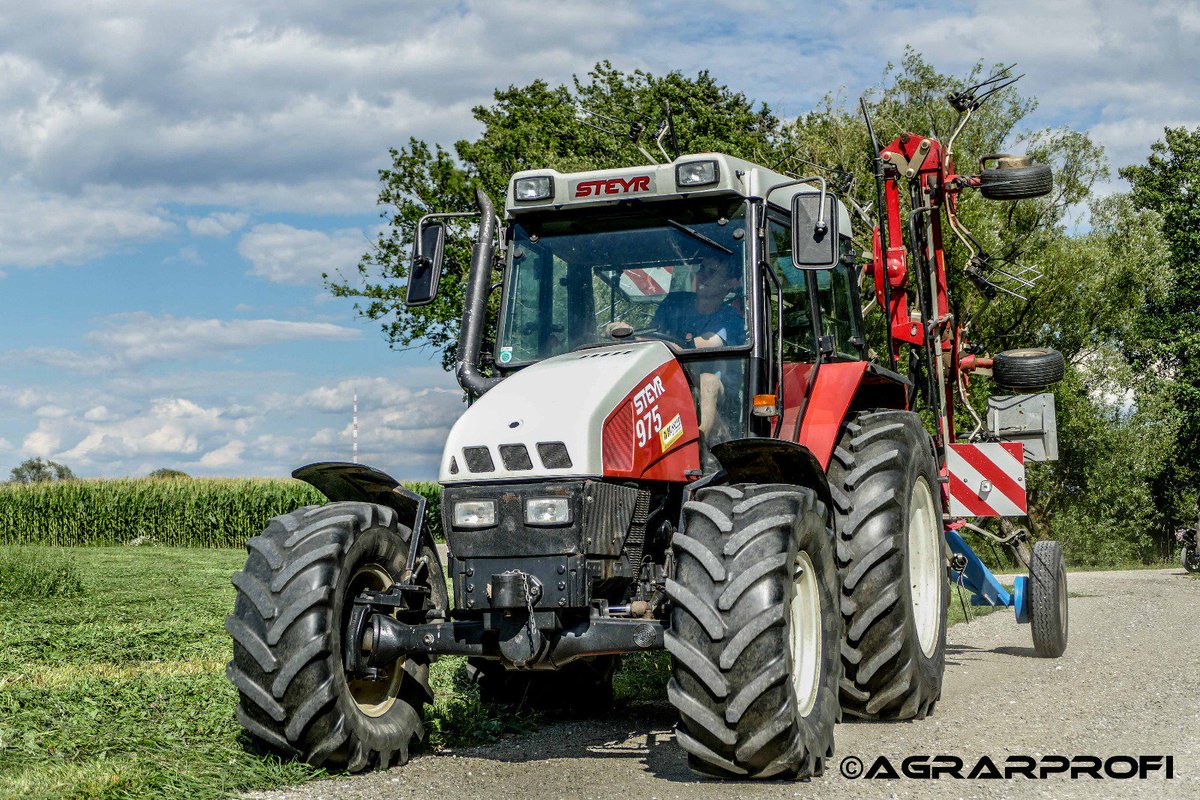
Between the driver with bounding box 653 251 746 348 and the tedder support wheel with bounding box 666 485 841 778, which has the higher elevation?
the driver with bounding box 653 251 746 348

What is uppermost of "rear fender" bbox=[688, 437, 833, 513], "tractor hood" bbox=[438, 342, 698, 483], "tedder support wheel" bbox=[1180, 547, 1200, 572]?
"tractor hood" bbox=[438, 342, 698, 483]

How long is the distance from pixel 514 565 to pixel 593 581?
0.36m

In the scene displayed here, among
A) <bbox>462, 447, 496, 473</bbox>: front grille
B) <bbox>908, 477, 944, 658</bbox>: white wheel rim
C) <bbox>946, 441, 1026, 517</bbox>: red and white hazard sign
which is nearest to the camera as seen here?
<bbox>462, 447, 496, 473</bbox>: front grille

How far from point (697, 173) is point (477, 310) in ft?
4.64

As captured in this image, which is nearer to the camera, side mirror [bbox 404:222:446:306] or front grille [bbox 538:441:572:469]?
front grille [bbox 538:441:572:469]

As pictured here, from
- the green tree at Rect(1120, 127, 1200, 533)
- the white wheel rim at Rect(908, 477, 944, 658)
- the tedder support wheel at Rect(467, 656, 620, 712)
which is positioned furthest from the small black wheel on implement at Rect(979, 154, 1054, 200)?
the green tree at Rect(1120, 127, 1200, 533)

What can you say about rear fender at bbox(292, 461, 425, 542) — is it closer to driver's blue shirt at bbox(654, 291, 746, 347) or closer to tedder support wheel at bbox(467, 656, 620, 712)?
tedder support wheel at bbox(467, 656, 620, 712)

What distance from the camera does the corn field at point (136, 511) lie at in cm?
3747

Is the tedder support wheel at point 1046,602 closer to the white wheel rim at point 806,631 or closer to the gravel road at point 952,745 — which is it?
the gravel road at point 952,745

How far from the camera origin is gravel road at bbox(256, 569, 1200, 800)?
5406 millimetres

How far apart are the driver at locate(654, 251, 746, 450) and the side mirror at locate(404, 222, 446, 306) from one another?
4.03 ft

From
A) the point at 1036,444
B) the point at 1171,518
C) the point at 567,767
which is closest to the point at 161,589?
the point at 1036,444

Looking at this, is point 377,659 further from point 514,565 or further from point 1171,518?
point 1171,518

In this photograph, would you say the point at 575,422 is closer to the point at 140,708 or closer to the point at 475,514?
the point at 475,514
